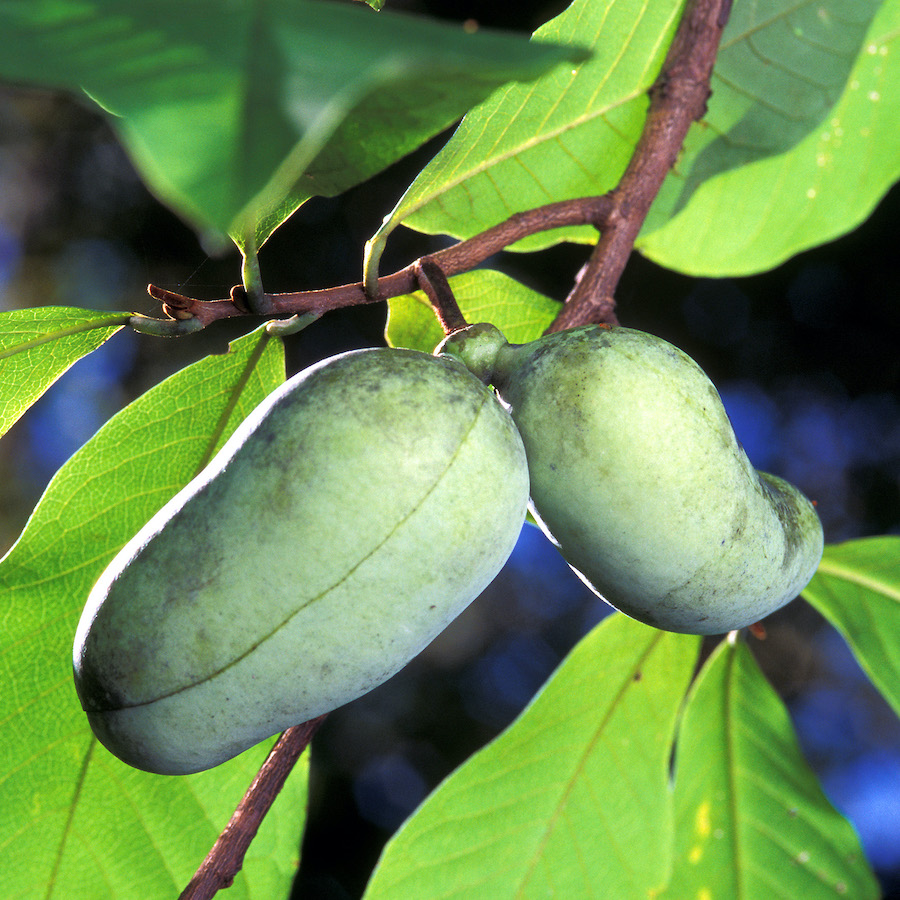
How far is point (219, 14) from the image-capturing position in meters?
0.36

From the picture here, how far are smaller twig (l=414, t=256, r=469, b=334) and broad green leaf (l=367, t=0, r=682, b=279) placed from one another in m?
0.15

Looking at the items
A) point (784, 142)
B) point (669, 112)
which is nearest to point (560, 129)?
point (669, 112)

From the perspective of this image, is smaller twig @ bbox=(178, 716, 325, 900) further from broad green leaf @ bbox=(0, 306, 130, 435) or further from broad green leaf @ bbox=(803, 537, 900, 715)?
broad green leaf @ bbox=(803, 537, 900, 715)

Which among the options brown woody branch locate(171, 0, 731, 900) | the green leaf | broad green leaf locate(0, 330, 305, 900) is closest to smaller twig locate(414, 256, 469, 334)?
brown woody branch locate(171, 0, 731, 900)

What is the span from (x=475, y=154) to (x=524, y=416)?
0.39m

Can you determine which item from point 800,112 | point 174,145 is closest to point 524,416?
point 174,145

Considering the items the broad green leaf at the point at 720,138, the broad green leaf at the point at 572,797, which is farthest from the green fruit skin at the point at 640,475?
the broad green leaf at the point at 572,797

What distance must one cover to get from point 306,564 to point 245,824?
271 millimetres

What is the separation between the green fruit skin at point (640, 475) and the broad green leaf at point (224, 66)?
25cm

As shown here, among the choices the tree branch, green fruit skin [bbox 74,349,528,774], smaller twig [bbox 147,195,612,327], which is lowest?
green fruit skin [bbox 74,349,528,774]

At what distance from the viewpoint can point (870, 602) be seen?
3.59ft

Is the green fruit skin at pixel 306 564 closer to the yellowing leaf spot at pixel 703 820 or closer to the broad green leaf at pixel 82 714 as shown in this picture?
the broad green leaf at pixel 82 714

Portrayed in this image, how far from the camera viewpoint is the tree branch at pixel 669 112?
0.86 metres

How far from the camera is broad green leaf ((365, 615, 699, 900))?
3.42ft
